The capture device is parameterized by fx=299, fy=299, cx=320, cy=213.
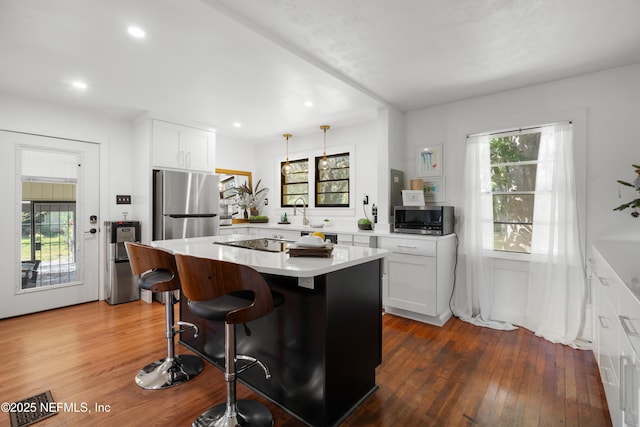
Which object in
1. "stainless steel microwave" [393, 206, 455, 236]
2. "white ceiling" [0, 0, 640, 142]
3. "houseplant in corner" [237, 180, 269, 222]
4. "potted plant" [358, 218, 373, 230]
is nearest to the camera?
"white ceiling" [0, 0, 640, 142]

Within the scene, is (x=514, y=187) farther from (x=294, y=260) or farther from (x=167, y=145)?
(x=167, y=145)

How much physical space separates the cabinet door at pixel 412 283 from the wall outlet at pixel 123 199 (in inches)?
145

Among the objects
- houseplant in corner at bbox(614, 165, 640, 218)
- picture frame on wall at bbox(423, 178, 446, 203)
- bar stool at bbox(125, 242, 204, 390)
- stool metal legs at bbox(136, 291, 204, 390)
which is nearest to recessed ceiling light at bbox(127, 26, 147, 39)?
bar stool at bbox(125, 242, 204, 390)

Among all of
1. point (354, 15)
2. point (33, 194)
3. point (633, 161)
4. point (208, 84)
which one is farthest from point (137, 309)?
point (633, 161)

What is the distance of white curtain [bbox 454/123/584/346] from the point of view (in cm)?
284

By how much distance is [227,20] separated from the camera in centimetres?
199

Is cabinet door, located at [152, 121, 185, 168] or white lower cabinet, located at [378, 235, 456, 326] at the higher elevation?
cabinet door, located at [152, 121, 185, 168]

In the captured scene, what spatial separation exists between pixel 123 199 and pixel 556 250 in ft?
17.3

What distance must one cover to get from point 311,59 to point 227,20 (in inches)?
31.3

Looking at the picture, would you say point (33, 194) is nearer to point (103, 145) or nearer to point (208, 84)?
point (103, 145)

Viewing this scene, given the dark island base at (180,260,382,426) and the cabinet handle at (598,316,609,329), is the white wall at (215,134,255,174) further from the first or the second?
the cabinet handle at (598,316,609,329)

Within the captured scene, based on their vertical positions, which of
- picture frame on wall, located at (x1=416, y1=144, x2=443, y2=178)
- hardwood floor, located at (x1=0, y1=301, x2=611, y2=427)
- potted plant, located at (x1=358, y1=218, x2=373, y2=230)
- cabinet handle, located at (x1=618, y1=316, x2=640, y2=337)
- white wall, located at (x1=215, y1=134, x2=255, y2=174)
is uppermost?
white wall, located at (x1=215, y1=134, x2=255, y2=174)

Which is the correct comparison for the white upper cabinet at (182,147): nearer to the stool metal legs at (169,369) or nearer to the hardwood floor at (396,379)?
the hardwood floor at (396,379)

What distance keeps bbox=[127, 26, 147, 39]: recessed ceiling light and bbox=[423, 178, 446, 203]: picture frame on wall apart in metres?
3.24
